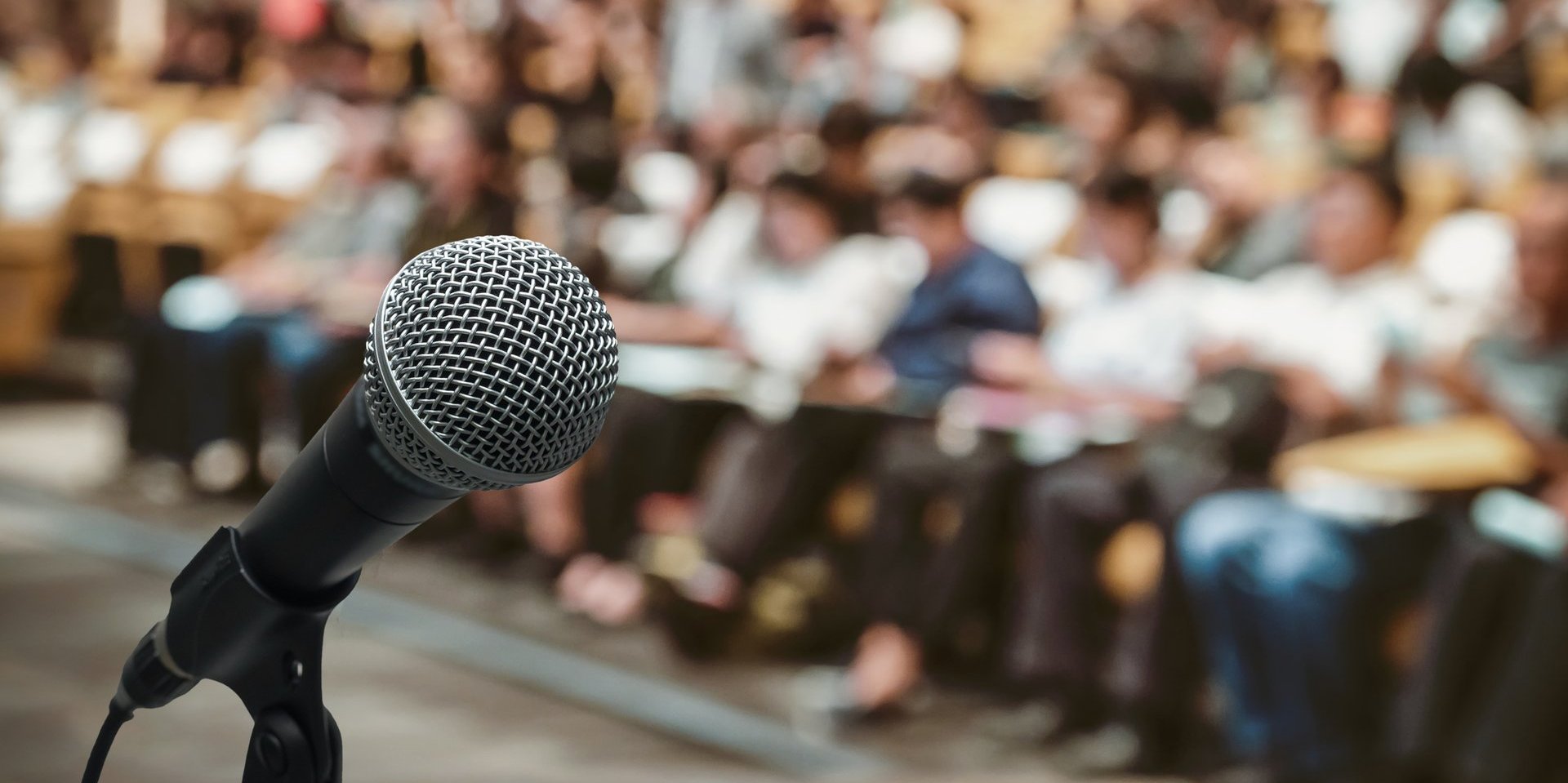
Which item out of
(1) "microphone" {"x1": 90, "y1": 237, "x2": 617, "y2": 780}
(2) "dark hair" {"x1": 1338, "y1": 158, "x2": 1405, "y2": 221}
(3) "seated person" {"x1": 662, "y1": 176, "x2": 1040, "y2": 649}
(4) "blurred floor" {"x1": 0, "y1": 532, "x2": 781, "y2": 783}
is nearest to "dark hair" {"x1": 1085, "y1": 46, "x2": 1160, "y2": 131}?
(3) "seated person" {"x1": 662, "y1": 176, "x2": 1040, "y2": 649}

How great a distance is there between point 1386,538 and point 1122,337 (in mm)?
850

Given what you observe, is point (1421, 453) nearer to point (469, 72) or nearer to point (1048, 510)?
point (1048, 510)

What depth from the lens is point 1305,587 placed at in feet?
9.15

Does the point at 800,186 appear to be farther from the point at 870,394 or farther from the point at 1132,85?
the point at 1132,85

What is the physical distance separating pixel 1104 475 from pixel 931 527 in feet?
1.36

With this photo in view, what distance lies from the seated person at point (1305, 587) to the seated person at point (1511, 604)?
4.2 inches

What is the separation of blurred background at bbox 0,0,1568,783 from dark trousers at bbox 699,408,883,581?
1 centimetres

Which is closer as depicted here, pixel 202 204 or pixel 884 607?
pixel 884 607

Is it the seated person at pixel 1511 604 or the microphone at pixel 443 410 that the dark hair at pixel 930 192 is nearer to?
the seated person at pixel 1511 604

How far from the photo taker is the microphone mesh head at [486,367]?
829 mm

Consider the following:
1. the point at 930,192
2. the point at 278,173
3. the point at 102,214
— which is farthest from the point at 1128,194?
the point at 102,214

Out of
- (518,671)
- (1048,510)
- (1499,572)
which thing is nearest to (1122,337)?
(1048,510)

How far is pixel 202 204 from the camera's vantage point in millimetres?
6352

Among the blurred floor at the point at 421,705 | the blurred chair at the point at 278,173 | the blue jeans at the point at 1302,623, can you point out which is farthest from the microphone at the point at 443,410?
the blurred chair at the point at 278,173
